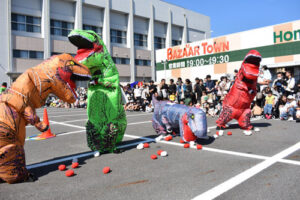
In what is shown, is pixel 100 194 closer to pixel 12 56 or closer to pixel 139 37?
pixel 12 56

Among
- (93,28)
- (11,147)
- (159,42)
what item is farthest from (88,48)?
(159,42)

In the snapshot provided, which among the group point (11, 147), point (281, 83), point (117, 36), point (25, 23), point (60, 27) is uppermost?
point (117, 36)

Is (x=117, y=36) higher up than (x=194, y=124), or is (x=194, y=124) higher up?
(x=117, y=36)

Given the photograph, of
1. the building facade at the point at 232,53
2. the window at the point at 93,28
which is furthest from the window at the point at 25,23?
the building facade at the point at 232,53

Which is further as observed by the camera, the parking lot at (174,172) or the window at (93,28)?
the window at (93,28)

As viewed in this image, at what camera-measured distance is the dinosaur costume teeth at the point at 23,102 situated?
10.6 ft

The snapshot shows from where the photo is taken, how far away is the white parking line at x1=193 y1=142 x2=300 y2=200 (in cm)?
288

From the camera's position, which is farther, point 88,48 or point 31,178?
point 88,48

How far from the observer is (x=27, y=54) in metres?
25.1

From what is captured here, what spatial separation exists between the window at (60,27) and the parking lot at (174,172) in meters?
24.6

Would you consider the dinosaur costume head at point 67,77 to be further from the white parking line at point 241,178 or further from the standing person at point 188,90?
the standing person at point 188,90

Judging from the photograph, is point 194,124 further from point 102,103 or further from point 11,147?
point 11,147

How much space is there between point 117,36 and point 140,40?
3999 mm

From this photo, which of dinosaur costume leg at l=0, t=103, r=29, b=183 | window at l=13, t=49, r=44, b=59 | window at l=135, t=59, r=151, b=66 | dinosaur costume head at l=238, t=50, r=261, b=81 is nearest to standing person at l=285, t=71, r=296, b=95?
dinosaur costume head at l=238, t=50, r=261, b=81
